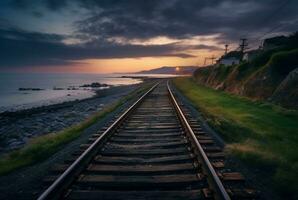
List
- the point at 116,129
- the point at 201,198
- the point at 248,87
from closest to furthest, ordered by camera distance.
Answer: the point at 201,198 < the point at 116,129 < the point at 248,87

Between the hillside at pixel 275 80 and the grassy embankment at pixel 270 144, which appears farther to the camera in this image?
the hillside at pixel 275 80

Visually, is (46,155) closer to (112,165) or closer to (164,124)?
(112,165)

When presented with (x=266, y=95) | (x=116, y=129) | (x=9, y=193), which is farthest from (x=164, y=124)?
(x=266, y=95)

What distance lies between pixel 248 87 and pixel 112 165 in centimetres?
2212

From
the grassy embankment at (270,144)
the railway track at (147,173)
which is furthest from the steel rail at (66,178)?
the grassy embankment at (270,144)

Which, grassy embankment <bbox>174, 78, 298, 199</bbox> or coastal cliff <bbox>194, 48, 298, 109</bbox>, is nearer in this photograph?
grassy embankment <bbox>174, 78, 298, 199</bbox>

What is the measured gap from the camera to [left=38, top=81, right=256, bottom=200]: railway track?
4.34 meters

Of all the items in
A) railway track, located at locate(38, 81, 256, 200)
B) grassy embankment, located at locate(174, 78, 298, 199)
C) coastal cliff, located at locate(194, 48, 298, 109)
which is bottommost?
grassy embankment, located at locate(174, 78, 298, 199)

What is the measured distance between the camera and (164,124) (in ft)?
34.3

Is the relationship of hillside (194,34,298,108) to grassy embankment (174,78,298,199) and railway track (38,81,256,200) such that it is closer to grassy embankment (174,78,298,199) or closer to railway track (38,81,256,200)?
grassy embankment (174,78,298,199)

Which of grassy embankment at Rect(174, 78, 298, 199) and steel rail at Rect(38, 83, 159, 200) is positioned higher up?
steel rail at Rect(38, 83, 159, 200)

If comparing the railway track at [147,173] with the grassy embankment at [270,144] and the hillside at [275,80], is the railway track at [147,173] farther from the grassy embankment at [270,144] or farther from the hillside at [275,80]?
the hillside at [275,80]

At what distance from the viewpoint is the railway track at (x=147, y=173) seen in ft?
14.3

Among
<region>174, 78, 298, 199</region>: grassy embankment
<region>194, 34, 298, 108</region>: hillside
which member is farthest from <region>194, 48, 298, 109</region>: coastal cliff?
<region>174, 78, 298, 199</region>: grassy embankment
